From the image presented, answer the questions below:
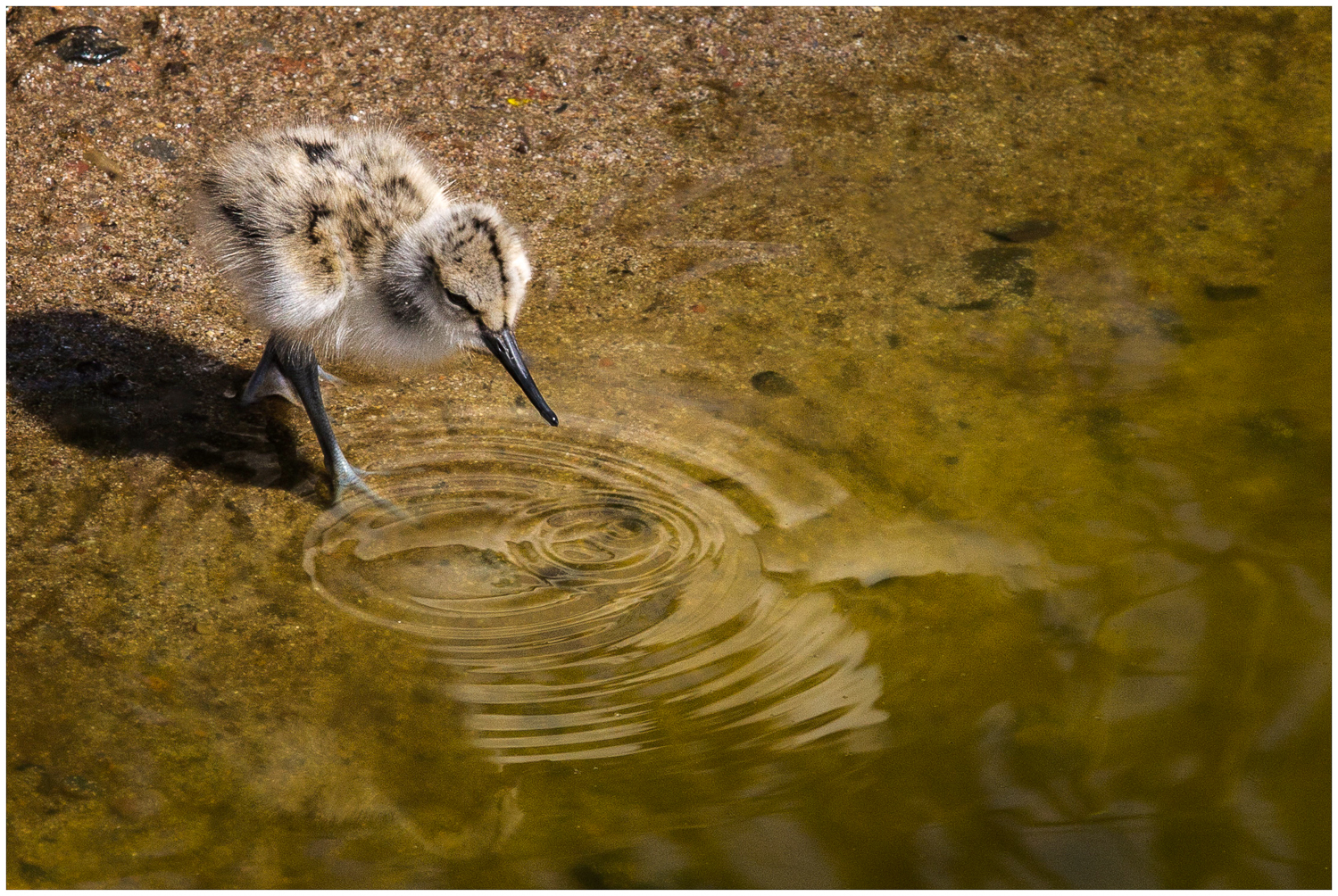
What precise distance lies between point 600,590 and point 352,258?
1073mm

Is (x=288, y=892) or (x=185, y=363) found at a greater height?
(x=185, y=363)

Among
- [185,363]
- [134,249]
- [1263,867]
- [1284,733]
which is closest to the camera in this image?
[1263,867]

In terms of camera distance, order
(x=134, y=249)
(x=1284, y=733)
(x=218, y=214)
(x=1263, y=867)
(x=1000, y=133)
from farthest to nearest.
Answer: (x=1000, y=133) → (x=134, y=249) → (x=218, y=214) → (x=1284, y=733) → (x=1263, y=867)

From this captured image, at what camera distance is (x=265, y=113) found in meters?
4.35

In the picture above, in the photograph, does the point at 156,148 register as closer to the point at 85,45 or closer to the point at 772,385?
the point at 85,45

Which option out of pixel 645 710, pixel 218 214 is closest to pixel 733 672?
pixel 645 710

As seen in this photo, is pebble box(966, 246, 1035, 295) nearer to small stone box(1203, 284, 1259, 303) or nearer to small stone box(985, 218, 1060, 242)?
small stone box(985, 218, 1060, 242)

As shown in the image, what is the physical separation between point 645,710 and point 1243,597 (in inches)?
54.6

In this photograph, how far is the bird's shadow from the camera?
3.36 meters

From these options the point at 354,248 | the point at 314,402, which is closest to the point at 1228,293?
the point at 354,248

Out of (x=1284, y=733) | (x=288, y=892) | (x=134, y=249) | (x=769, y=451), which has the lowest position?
(x=288, y=892)

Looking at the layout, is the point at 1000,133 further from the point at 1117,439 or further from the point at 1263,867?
the point at 1263,867

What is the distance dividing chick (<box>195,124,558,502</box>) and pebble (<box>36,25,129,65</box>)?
5.14 ft

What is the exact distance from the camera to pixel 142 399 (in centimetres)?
351
